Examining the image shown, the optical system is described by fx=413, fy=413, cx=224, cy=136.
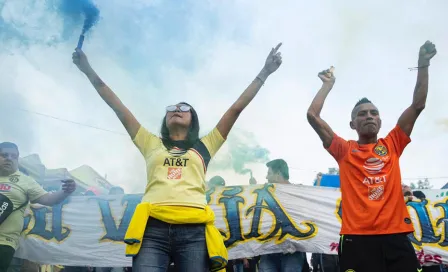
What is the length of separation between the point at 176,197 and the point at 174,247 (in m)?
0.34

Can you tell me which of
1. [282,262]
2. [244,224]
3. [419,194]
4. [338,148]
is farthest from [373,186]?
[419,194]

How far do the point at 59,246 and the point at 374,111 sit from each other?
17.3 feet

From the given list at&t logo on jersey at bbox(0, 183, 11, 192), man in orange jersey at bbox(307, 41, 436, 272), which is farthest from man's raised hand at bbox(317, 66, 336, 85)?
at&t logo on jersey at bbox(0, 183, 11, 192)

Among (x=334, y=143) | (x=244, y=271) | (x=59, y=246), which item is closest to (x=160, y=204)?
(x=334, y=143)

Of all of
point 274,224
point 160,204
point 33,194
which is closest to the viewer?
point 160,204

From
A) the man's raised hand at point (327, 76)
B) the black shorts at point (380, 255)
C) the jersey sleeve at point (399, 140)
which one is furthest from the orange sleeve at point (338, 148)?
the black shorts at point (380, 255)

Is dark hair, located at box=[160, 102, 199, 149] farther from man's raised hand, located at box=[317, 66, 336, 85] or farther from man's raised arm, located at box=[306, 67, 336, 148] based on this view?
man's raised hand, located at box=[317, 66, 336, 85]

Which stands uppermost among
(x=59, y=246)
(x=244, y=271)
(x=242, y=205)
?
(x=242, y=205)

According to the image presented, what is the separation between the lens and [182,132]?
135 inches

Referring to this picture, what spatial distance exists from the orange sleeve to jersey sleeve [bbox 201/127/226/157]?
1.00m

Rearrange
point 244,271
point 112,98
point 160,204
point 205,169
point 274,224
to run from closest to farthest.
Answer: point 160,204, point 205,169, point 112,98, point 274,224, point 244,271

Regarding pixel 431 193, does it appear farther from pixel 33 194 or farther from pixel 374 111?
pixel 33 194

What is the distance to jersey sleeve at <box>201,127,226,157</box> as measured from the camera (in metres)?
3.37

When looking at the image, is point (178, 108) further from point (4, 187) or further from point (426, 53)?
point (4, 187)
